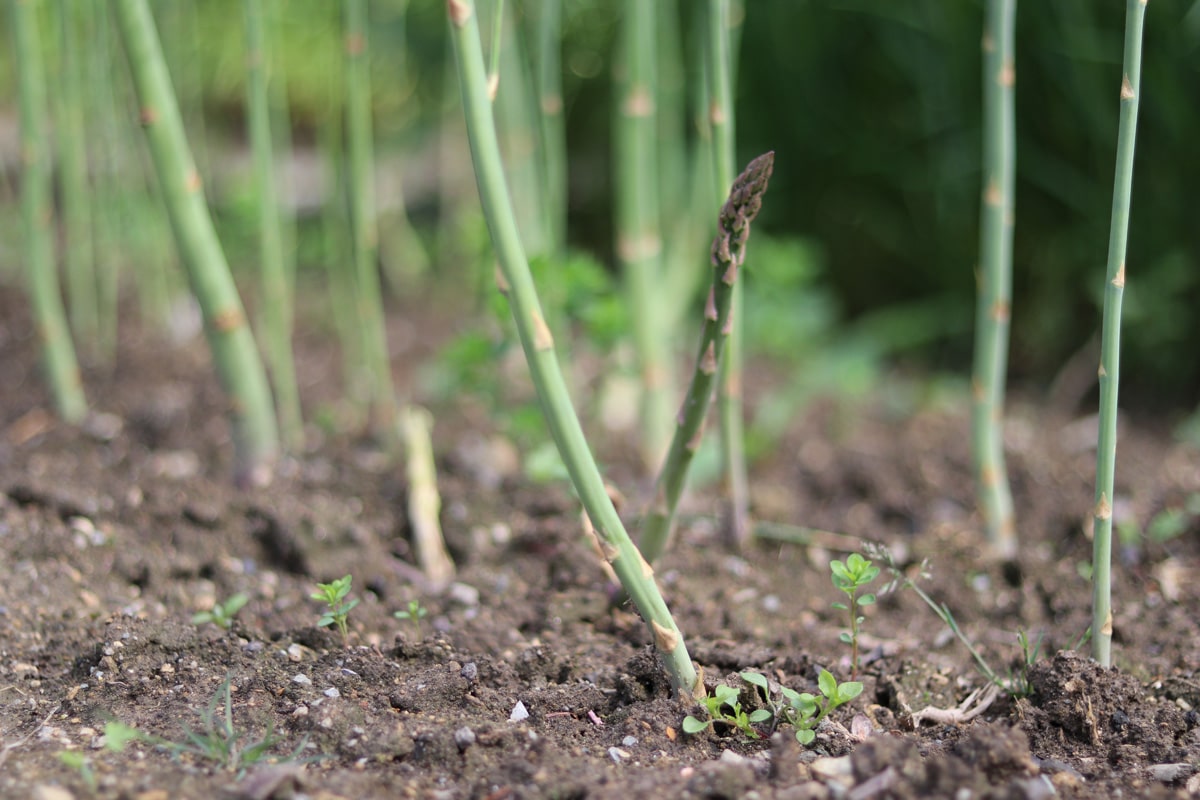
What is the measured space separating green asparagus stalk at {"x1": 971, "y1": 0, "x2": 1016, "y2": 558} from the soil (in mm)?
74

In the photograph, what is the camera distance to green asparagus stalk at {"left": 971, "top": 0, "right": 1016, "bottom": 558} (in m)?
1.17

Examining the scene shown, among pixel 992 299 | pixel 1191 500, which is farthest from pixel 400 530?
pixel 1191 500

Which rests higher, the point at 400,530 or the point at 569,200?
the point at 569,200

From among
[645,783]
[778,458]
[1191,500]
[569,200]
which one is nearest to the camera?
[645,783]

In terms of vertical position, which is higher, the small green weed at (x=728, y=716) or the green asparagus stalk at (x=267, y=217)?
the green asparagus stalk at (x=267, y=217)

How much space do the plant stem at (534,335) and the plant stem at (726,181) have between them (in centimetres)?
19

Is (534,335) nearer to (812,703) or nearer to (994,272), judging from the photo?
(812,703)

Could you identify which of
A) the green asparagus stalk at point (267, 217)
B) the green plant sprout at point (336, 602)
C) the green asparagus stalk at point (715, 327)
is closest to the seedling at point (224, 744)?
the green plant sprout at point (336, 602)

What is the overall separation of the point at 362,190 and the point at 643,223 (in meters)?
0.41

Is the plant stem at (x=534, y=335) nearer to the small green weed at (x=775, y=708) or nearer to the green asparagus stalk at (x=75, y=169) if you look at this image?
the small green weed at (x=775, y=708)

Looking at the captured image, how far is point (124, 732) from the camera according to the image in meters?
0.80

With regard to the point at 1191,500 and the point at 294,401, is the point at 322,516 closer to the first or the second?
the point at 294,401

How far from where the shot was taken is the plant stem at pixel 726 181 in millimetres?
1072

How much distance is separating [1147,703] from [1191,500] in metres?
0.68
